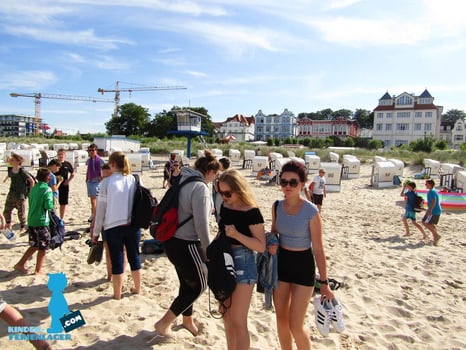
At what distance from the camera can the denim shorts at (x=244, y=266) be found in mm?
2268

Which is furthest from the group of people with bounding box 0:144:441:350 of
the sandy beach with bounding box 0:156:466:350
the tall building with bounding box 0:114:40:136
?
the tall building with bounding box 0:114:40:136

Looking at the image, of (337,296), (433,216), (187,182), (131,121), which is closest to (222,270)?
(187,182)

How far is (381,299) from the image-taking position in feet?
13.7

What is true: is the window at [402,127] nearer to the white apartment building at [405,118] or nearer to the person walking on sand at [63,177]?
the white apartment building at [405,118]

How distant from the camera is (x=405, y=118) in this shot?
67188 mm

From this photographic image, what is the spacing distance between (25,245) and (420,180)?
18600 mm

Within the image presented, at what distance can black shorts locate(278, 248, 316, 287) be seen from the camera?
2420mm

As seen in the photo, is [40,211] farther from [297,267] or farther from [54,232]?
[297,267]

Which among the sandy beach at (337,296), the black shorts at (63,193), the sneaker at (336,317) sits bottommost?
the sandy beach at (337,296)

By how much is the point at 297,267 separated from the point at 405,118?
242 ft

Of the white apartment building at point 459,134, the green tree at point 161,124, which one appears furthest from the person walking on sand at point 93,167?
the white apartment building at point 459,134

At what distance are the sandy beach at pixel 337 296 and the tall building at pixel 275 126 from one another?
90.6 metres

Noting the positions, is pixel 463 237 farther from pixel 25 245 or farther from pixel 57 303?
pixel 25 245

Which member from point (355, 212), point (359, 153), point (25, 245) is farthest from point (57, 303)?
point (359, 153)
